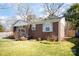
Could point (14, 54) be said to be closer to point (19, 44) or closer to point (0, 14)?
point (19, 44)

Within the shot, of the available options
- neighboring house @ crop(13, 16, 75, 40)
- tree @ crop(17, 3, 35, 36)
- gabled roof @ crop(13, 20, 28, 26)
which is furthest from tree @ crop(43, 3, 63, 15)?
gabled roof @ crop(13, 20, 28, 26)

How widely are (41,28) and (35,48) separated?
0.25m

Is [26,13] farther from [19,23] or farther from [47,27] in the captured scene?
[47,27]

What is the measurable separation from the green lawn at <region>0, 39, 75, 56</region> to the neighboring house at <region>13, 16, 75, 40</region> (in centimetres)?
8

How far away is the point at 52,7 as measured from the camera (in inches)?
137

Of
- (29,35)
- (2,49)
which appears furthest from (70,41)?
(2,49)

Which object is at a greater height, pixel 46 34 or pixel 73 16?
pixel 73 16

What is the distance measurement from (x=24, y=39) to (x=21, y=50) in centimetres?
13

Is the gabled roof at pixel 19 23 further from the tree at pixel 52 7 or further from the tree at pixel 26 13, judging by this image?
the tree at pixel 52 7

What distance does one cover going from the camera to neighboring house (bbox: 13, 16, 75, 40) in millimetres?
3492

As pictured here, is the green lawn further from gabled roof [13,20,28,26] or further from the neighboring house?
gabled roof [13,20,28,26]

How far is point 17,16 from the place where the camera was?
3484mm

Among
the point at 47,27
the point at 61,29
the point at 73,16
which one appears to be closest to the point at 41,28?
the point at 47,27

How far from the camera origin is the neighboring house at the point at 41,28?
349 cm
